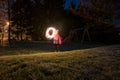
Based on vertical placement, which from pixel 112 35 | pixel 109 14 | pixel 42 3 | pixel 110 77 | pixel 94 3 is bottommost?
pixel 110 77

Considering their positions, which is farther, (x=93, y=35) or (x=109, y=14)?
(x=93, y=35)

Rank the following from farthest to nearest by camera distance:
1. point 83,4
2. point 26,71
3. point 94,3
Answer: point 83,4, point 94,3, point 26,71

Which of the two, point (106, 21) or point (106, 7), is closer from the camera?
point (106, 7)

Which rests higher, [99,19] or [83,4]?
[83,4]

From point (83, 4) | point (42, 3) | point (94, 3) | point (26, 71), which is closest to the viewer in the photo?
point (26, 71)

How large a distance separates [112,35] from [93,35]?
2.89m

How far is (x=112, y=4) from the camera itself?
15.3 m

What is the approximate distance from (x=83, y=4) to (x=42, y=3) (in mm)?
14158

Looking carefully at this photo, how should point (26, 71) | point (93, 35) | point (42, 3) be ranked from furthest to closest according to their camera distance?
1. point (42, 3)
2. point (93, 35)
3. point (26, 71)

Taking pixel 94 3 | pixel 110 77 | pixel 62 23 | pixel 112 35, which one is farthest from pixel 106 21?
pixel 62 23

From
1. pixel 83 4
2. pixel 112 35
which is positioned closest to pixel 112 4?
pixel 83 4

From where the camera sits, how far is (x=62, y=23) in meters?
31.8

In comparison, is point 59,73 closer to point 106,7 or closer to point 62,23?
point 106,7

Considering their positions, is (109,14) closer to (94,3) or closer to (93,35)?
(94,3)
